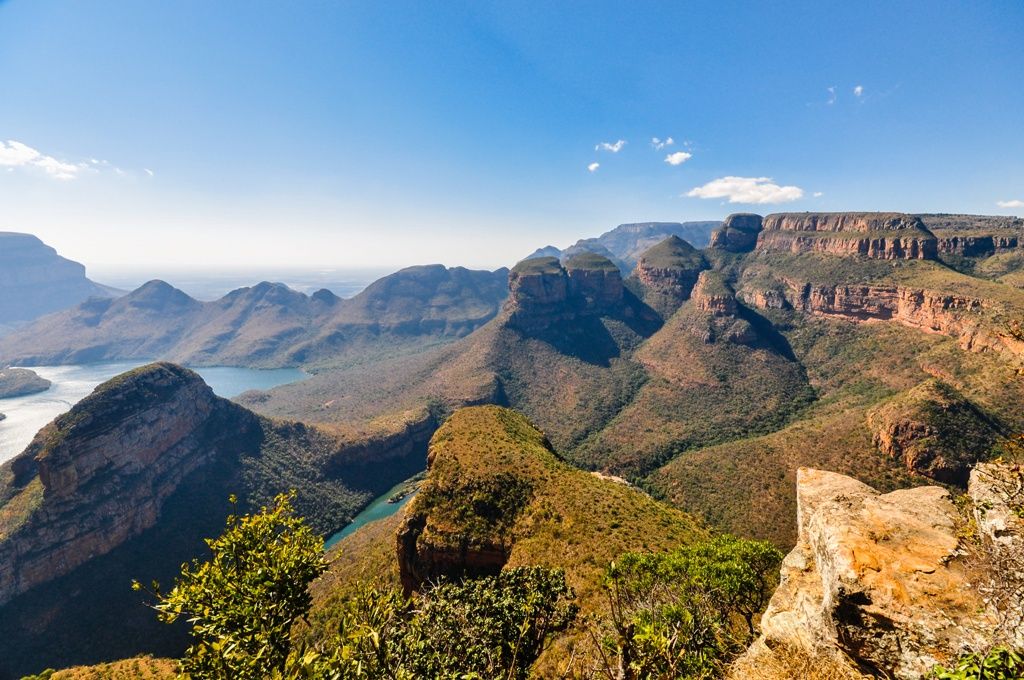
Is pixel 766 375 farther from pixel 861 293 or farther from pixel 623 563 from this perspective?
pixel 623 563

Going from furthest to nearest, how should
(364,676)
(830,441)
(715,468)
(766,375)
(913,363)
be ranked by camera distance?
1. (766,375)
2. (913,363)
3. (715,468)
4. (830,441)
5. (364,676)

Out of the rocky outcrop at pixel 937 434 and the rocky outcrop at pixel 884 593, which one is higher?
the rocky outcrop at pixel 884 593

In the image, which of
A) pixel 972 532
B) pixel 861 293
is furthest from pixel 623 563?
pixel 861 293

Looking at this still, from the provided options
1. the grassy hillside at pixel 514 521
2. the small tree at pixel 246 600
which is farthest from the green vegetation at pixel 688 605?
the small tree at pixel 246 600

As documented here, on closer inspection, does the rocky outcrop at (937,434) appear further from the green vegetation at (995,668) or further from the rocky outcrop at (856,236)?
the rocky outcrop at (856,236)

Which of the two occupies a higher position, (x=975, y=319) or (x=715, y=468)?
(x=975, y=319)

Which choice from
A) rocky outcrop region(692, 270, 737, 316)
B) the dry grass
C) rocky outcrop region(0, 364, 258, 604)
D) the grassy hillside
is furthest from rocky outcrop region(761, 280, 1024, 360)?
rocky outcrop region(0, 364, 258, 604)

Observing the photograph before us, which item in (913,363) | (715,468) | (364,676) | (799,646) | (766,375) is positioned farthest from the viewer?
(766,375)

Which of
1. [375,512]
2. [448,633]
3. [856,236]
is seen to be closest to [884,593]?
[448,633]
